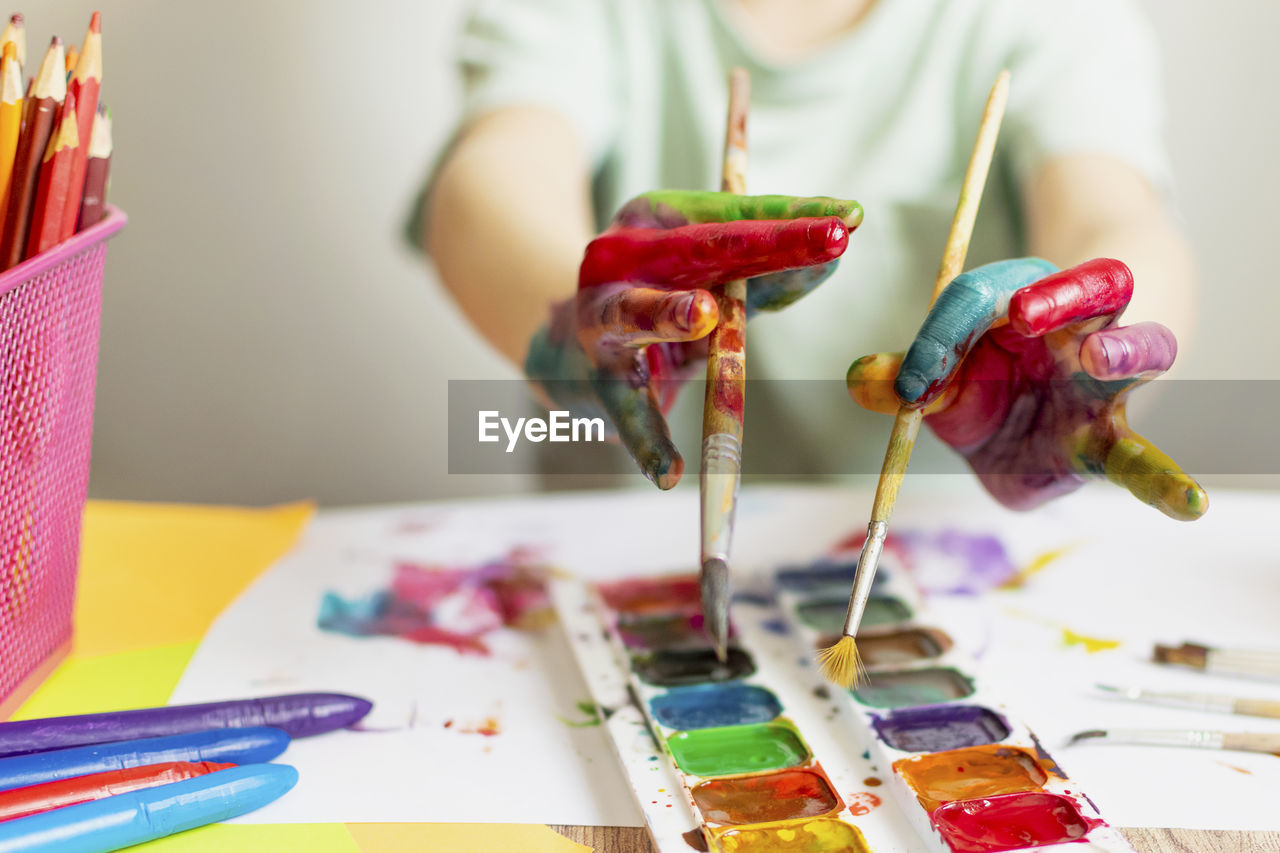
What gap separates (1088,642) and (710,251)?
Answer: 12.5 inches

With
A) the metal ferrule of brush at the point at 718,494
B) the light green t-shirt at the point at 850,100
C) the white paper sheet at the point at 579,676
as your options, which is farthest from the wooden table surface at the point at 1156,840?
the light green t-shirt at the point at 850,100

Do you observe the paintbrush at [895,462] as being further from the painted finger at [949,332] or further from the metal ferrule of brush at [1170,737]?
the metal ferrule of brush at [1170,737]

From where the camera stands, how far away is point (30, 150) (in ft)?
1.48

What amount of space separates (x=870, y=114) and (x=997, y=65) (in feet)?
0.35

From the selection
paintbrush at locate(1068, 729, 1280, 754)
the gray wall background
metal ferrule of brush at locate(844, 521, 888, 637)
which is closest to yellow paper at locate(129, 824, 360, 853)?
metal ferrule of brush at locate(844, 521, 888, 637)

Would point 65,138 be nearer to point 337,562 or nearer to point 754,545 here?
point 337,562

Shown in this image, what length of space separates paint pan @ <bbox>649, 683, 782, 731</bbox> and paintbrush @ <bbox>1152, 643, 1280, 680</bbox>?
0.72 ft

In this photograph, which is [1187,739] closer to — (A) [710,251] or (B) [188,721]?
(A) [710,251]

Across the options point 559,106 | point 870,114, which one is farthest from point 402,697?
point 870,114

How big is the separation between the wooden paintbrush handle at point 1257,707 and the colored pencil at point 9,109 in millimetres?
614

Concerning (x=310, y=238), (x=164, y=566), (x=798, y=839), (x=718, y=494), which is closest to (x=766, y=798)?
(x=798, y=839)

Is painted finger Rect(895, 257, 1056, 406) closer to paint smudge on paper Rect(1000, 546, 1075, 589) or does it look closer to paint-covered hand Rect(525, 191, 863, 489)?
paint-covered hand Rect(525, 191, 863, 489)

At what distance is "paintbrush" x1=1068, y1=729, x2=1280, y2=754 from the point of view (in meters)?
0.46

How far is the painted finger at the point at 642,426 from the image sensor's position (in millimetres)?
418
